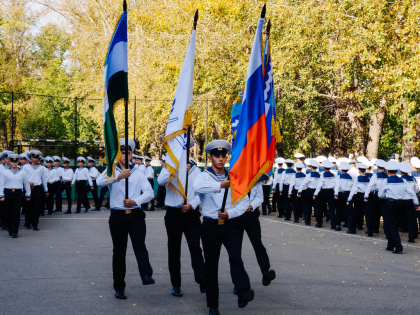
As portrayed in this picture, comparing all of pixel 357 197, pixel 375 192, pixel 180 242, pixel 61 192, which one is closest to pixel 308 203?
pixel 357 197

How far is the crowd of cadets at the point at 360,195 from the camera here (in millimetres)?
11672

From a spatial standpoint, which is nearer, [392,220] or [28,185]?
[392,220]

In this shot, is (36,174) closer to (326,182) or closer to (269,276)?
(326,182)

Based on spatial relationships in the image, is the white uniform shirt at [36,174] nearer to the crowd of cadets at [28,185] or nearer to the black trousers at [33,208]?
the crowd of cadets at [28,185]

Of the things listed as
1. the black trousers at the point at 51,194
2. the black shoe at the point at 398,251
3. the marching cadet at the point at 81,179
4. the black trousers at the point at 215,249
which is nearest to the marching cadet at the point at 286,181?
the marching cadet at the point at 81,179

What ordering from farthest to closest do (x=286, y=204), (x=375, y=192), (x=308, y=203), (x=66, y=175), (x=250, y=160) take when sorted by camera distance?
1. (x=66, y=175)
2. (x=286, y=204)
3. (x=308, y=203)
4. (x=375, y=192)
5. (x=250, y=160)

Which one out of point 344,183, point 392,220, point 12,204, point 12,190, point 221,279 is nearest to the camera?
point 221,279

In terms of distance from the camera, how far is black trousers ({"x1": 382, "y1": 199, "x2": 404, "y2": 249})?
1107 cm

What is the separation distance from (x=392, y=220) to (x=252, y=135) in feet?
19.3

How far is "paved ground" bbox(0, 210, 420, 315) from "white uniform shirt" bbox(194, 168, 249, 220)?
115 cm

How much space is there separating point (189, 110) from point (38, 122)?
3750 cm

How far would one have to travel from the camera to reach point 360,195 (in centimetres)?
1473

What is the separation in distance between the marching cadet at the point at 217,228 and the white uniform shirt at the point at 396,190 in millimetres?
6170

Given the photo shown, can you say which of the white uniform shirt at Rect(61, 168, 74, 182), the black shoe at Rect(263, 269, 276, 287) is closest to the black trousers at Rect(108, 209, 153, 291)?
the black shoe at Rect(263, 269, 276, 287)
